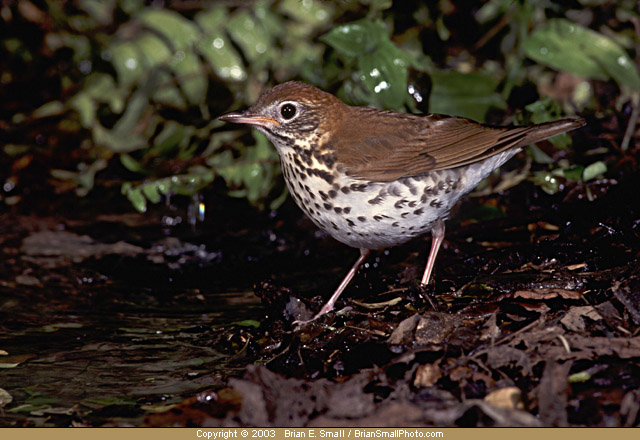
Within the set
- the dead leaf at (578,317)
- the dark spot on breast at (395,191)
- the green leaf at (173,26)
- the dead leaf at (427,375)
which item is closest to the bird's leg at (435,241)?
the dark spot on breast at (395,191)

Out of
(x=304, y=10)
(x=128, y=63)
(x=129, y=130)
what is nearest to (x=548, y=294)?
(x=304, y=10)

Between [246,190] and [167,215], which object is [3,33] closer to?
[167,215]

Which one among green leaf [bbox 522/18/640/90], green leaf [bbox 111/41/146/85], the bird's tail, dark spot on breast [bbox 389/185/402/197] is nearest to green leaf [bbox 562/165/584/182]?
green leaf [bbox 522/18/640/90]

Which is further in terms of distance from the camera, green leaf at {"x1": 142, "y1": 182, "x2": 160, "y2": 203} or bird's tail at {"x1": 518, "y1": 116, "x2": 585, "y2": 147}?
green leaf at {"x1": 142, "y1": 182, "x2": 160, "y2": 203}

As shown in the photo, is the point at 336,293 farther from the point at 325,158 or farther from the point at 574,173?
the point at 574,173

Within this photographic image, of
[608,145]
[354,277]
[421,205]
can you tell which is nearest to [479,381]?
[421,205]

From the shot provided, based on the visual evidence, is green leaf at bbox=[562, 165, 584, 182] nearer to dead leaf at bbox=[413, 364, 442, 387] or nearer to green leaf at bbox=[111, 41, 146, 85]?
dead leaf at bbox=[413, 364, 442, 387]
